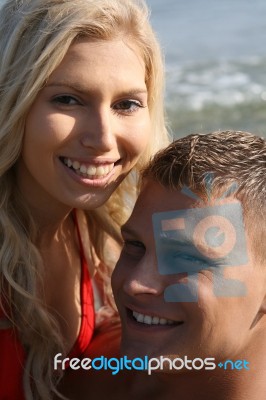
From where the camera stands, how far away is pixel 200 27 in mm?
11641

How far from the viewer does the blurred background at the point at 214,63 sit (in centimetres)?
763

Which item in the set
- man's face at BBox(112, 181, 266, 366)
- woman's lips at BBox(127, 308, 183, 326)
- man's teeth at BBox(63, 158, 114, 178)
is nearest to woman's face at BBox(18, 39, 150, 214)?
man's teeth at BBox(63, 158, 114, 178)

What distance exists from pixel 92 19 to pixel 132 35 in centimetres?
22

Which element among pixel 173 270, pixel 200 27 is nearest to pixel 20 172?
pixel 173 270

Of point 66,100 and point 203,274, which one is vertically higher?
point 66,100

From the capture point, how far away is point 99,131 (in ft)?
10.2

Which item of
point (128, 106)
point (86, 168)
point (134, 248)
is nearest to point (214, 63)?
point (128, 106)

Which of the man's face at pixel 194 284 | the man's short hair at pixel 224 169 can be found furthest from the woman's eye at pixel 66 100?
the man's face at pixel 194 284

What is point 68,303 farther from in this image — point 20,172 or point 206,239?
point 206,239

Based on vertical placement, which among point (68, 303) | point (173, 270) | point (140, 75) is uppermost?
point (140, 75)

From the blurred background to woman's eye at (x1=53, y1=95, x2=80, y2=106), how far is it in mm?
3130

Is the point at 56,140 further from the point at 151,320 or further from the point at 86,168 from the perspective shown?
the point at 151,320

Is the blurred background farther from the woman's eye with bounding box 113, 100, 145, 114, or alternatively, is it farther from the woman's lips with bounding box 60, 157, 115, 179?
the woman's lips with bounding box 60, 157, 115, 179

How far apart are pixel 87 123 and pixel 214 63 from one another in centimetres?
686
